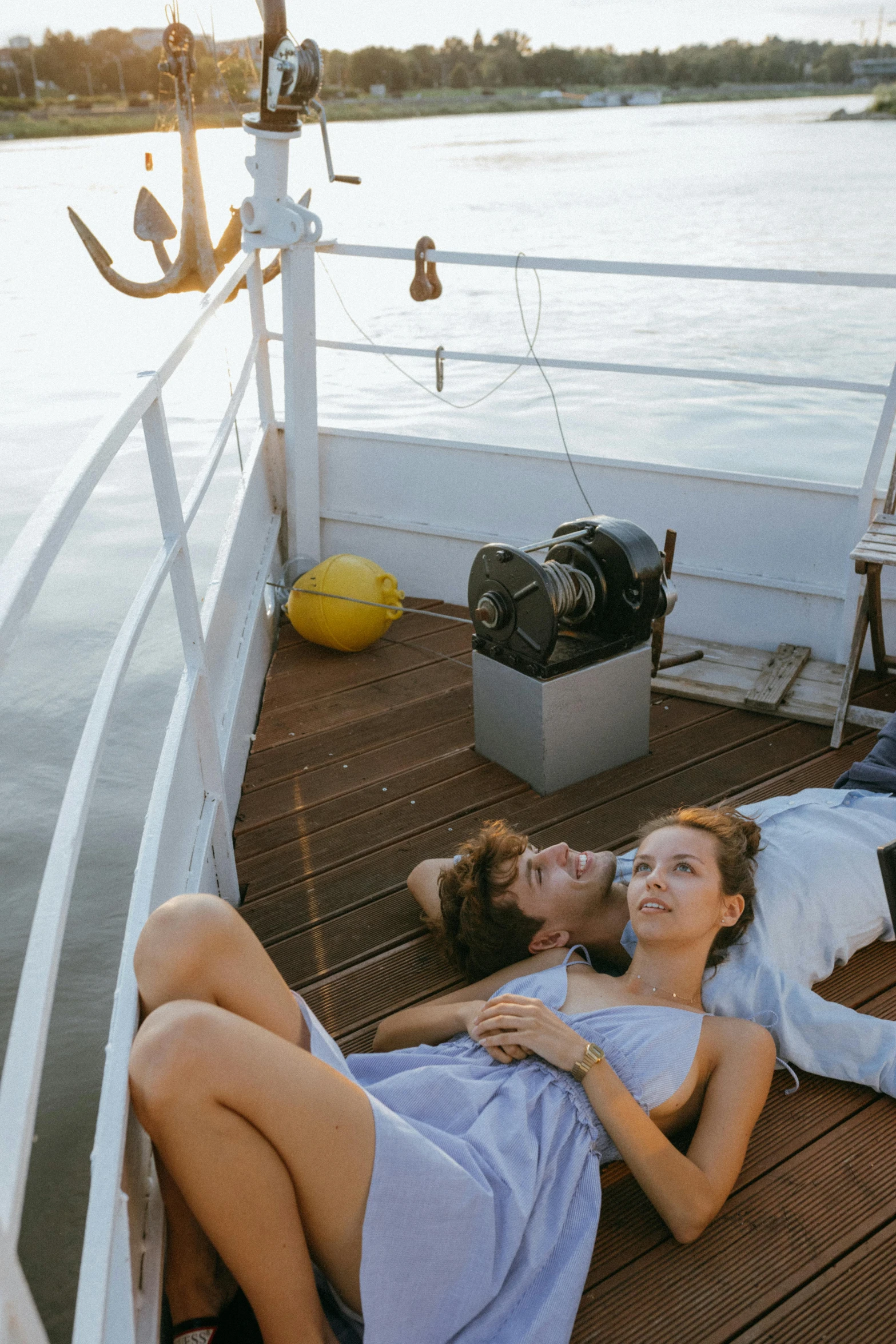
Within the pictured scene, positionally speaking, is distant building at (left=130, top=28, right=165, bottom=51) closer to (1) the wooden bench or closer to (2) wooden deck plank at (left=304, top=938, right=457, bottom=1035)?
(1) the wooden bench

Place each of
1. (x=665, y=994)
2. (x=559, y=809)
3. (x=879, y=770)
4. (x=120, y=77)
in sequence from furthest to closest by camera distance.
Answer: (x=120, y=77)
(x=559, y=809)
(x=879, y=770)
(x=665, y=994)

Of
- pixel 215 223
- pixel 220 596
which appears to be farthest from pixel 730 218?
pixel 220 596

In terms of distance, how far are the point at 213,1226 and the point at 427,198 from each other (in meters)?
25.4

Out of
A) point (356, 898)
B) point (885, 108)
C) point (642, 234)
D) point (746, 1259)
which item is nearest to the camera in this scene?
point (746, 1259)

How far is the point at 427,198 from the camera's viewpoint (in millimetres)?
23984

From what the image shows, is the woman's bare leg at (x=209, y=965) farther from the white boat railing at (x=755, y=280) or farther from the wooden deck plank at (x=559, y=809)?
the white boat railing at (x=755, y=280)

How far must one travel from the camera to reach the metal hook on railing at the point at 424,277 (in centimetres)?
371

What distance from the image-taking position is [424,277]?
3.79 m

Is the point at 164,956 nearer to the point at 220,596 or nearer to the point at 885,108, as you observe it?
the point at 220,596

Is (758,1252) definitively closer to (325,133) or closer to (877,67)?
(325,133)

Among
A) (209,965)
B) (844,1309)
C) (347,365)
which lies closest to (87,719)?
(209,965)

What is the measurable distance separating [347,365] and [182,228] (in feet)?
14.1

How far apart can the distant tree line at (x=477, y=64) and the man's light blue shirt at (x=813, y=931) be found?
16.8 meters

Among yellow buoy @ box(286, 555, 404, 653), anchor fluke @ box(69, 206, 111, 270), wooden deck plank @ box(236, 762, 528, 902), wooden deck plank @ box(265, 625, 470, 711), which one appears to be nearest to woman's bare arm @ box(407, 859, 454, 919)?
wooden deck plank @ box(236, 762, 528, 902)
